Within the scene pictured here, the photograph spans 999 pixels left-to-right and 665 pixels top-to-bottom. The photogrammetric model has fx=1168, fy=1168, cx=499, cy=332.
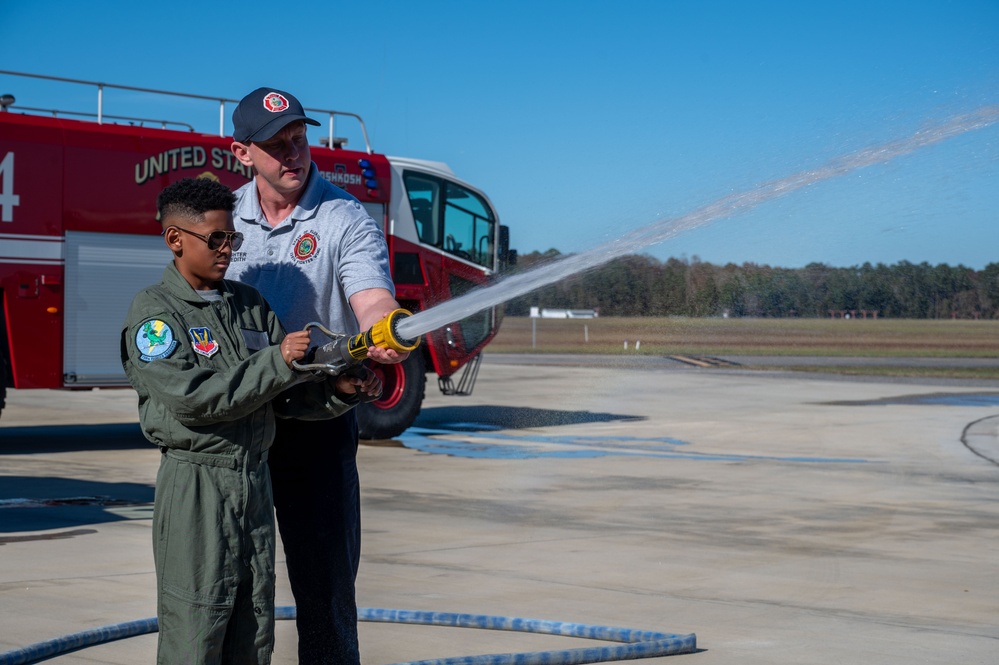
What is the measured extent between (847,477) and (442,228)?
5.64 meters

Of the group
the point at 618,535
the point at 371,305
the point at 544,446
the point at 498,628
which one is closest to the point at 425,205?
the point at 544,446

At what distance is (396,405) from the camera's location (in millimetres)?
13305

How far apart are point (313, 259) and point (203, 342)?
A: 0.51 meters

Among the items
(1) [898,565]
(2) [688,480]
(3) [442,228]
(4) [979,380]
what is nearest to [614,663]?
(1) [898,565]

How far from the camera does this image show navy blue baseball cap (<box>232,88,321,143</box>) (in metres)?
3.18

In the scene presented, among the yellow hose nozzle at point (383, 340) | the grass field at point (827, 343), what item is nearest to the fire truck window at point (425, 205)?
the yellow hose nozzle at point (383, 340)

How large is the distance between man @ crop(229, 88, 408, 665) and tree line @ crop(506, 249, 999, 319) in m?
3.49

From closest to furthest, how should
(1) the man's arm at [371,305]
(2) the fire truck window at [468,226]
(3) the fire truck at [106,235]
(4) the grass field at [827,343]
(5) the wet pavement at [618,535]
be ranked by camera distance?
1. (1) the man's arm at [371,305]
2. (5) the wet pavement at [618,535]
3. (3) the fire truck at [106,235]
4. (2) the fire truck window at [468,226]
5. (4) the grass field at [827,343]

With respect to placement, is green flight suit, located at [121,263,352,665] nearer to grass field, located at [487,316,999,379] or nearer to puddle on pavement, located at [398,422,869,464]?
puddle on pavement, located at [398,422,869,464]

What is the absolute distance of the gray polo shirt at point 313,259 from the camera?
326cm

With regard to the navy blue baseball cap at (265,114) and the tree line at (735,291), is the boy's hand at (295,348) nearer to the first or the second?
the navy blue baseball cap at (265,114)

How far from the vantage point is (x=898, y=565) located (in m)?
6.69

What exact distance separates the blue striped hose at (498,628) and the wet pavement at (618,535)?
61mm

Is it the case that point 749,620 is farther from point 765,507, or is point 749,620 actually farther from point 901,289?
point 901,289
